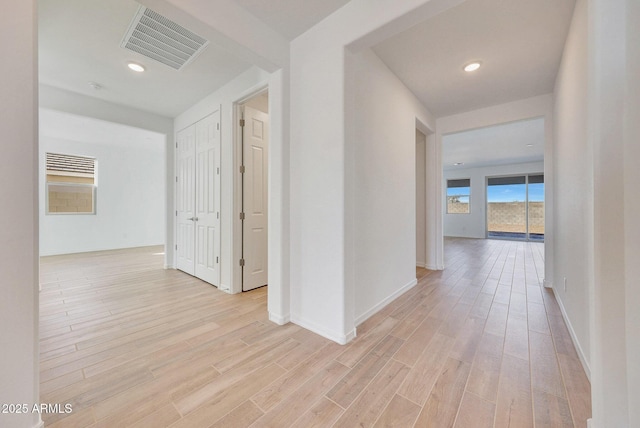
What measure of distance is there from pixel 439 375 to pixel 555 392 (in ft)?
1.96

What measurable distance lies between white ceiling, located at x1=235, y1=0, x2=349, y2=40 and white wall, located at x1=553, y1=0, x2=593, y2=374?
172 cm

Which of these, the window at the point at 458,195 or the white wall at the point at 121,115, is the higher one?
the white wall at the point at 121,115

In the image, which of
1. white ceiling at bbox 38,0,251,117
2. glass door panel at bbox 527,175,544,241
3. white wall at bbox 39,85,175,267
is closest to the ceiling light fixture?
white ceiling at bbox 38,0,251,117

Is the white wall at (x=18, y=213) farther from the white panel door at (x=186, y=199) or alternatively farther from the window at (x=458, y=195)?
the window at (x=458, y=195)

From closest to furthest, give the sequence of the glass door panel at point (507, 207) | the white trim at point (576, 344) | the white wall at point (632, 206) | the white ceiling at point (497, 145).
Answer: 1. the white wall at point (632, 206)
2. the white trim at point (576, 344)
3. the white ceiling at point (497, 145)
4. the glass door panel at point (507, 207)

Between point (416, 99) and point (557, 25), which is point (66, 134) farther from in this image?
point (557, 25)

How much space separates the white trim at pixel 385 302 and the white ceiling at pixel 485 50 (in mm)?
2533

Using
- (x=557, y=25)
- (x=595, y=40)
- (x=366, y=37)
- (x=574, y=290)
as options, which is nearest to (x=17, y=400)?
(x=366, y=37)

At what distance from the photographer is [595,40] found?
41.2 inches

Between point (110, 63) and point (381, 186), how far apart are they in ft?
10.5

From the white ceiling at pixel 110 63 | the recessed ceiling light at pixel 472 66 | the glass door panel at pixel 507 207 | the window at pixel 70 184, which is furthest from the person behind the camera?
the glass door panel at pixel 507 207

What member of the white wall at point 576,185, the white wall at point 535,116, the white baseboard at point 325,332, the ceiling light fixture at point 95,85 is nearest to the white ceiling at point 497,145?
the white wall at point 535,116

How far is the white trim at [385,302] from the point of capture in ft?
7.27

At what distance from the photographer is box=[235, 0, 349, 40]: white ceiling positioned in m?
1.79
